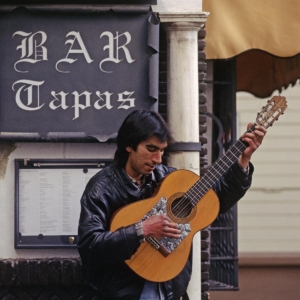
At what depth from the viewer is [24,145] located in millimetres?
6062

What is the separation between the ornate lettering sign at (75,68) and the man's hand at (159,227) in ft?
4.82

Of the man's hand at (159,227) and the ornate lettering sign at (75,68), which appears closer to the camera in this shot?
the man's hand at (159,227)

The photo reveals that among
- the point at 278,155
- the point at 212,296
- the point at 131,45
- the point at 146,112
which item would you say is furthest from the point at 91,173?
the point at 278,155

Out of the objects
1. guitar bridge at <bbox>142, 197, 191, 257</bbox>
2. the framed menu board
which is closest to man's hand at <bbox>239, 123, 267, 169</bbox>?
guitar bridge at <bbox>142, 197, 191, 257</bbox>

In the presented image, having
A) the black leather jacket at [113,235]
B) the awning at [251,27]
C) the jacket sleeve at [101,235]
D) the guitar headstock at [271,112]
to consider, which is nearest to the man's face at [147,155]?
the black leather jacket at [113,235]

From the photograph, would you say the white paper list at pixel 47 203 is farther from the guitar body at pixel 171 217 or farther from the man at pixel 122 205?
the guitar body at pixel 171 217

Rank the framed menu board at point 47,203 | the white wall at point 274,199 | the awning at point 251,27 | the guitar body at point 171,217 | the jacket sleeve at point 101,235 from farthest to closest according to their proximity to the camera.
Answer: the white wall at point 274,199
the awning at point 251,27
the framed menu board at point 47,203
the guitar body at point 171,217
the jacket sleeve at point 101,235

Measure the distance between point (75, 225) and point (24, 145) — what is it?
62 cm

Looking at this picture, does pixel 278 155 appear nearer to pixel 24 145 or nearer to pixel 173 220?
pixel 24 145

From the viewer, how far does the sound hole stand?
490cm

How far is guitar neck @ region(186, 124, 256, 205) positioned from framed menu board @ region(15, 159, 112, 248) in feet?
4.18

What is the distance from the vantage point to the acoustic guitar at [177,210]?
4.78 m

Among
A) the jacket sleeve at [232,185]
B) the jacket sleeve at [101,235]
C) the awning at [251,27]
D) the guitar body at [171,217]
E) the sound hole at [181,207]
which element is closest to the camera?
the jacket sleeve at [101,235]

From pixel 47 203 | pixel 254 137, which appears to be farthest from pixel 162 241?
pixel 47 203
